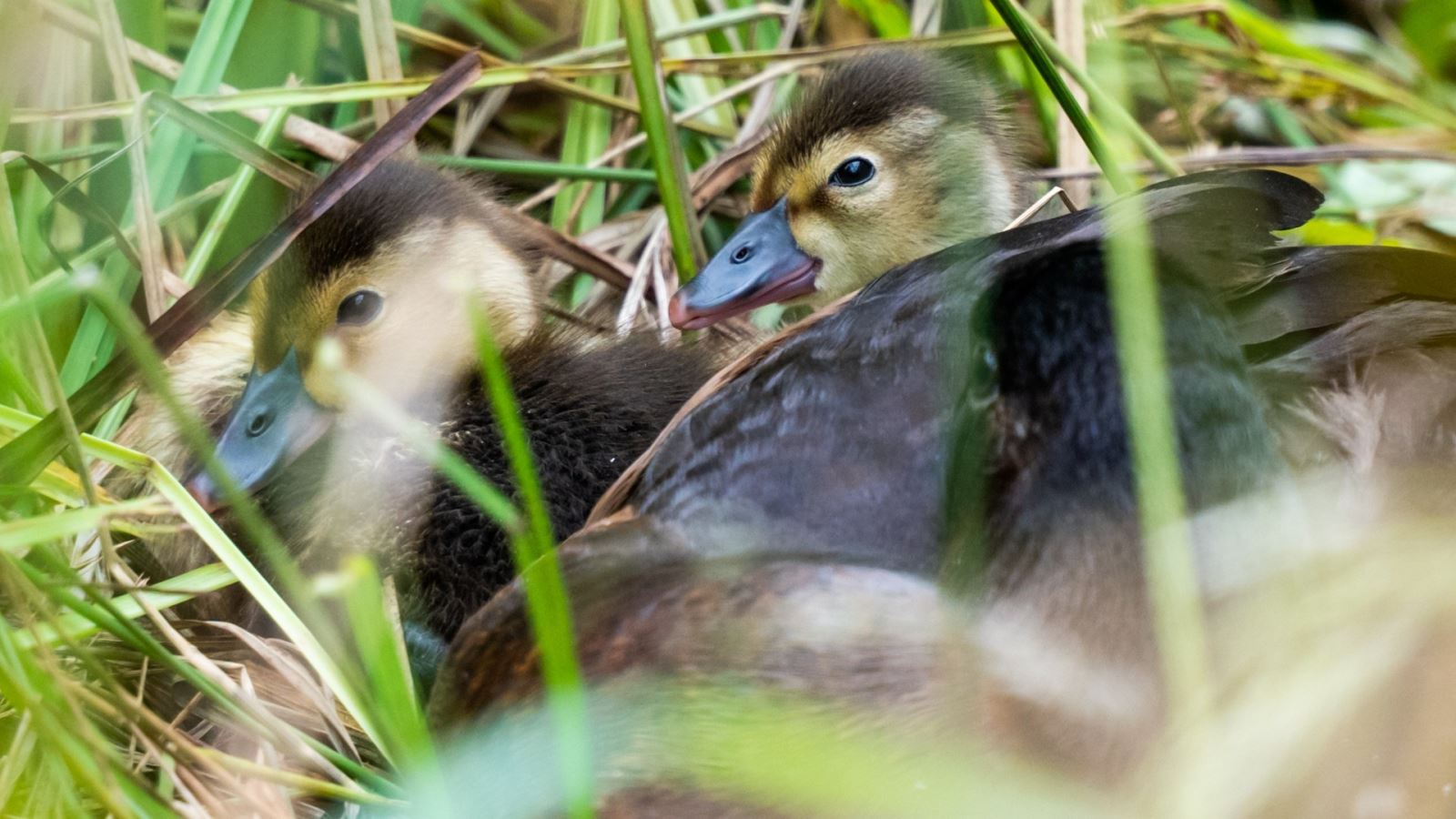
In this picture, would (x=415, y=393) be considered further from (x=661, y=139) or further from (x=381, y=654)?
(x=381, y=654)

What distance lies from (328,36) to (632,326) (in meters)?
0.73

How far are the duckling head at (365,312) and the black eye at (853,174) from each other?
0.48 meters

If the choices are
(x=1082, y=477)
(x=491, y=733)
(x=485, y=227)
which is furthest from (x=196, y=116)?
(x=1082, y=477)

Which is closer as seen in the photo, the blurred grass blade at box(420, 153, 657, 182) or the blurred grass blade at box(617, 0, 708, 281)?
the blurred grass blade at box(617, 0, 708, 281)

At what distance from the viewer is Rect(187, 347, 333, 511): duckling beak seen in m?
1.57

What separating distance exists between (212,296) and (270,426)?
A: 0.31 meters

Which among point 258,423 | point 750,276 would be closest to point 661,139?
point 750,276

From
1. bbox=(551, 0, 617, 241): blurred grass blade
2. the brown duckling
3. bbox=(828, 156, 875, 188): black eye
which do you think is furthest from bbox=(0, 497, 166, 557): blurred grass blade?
bbox=(551, 0, 617, 241): blurred grass blade

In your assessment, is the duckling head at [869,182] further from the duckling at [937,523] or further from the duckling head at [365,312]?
the duckling at [937,523]

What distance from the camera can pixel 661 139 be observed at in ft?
5.42

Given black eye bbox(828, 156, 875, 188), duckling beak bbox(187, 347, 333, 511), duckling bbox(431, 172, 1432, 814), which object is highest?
black eye bbox(828, 156, 875, 188)

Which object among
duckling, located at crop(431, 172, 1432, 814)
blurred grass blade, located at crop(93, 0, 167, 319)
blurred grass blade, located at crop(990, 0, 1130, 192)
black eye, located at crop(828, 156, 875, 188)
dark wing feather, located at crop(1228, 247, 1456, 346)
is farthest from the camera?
black eye, located at crop(828, 156, 875, 188)

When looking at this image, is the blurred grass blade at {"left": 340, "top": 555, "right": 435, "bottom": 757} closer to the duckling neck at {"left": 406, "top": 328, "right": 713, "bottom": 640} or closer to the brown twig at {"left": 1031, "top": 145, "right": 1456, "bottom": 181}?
the duckling neck at {"left": 406, "top": 328, "right": 713, "bottom": 640}

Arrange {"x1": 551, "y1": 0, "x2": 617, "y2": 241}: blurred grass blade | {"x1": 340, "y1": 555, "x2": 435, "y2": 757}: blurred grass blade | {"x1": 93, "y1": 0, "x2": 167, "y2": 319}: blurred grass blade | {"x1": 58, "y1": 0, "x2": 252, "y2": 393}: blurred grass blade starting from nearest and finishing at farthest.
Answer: {"x1": 340, "y1": 555, "x2": 435, "y2": 757}: blurred grass blade, {"x1": 93, "y1": 0, "x2": 167, "y2": 319}: blurred grass blade, {"x1": 58, "y1": 0, "x2": 252, "y2": 393}: blurred grass blade, {"x1": 551, "y1": 0, "x2": 617, "y2": 241}: blurred grass blade
